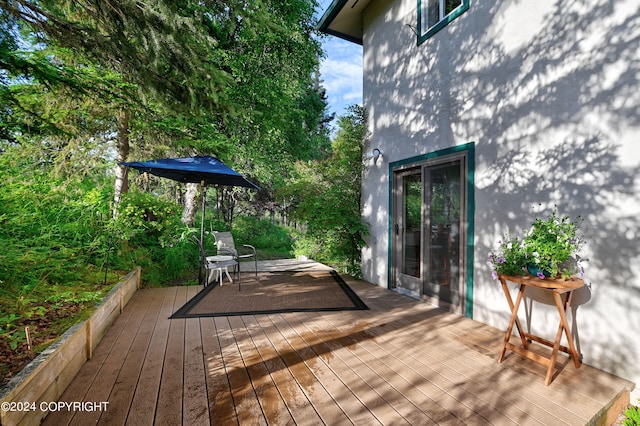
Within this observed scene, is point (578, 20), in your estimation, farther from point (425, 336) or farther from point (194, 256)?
point (194, 256)

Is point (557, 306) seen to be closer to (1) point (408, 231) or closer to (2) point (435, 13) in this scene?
(1) point (408, 231)

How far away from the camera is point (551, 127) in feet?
8.80

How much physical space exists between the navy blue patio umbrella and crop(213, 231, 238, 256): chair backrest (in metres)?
0.42

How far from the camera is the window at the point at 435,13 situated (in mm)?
3693

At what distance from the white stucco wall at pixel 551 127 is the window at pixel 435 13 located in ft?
0.34

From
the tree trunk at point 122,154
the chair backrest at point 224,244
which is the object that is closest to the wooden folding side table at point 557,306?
the chair backrest at point 224,244

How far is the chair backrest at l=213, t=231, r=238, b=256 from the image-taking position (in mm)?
5363

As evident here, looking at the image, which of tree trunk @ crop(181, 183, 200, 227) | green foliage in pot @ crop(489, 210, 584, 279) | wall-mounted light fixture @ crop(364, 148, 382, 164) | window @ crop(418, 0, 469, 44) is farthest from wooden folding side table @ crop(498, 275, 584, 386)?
tree trunk @ crop(181, 183, 200, 227)

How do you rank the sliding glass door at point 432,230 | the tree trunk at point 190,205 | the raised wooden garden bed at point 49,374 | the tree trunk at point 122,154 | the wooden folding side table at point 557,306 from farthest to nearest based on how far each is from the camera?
the tree trunk at point 190,205, the tree trunk at point 122,154, the sliding glass door at point 432,230, the wooden folding side table at point 557,306, the raised wooden garden bed at point 49,374

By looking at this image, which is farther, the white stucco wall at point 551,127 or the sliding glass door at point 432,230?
the sliding glass door at point 432,230

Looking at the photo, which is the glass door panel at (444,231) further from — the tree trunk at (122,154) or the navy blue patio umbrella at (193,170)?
the tree trunk at (122,154)

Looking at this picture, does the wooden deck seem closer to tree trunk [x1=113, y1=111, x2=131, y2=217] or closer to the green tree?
the green tree

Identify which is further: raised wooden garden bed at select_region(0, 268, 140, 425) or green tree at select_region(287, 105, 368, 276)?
green tree at select_region(287, 105, 368, 276)

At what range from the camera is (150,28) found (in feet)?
9.98
